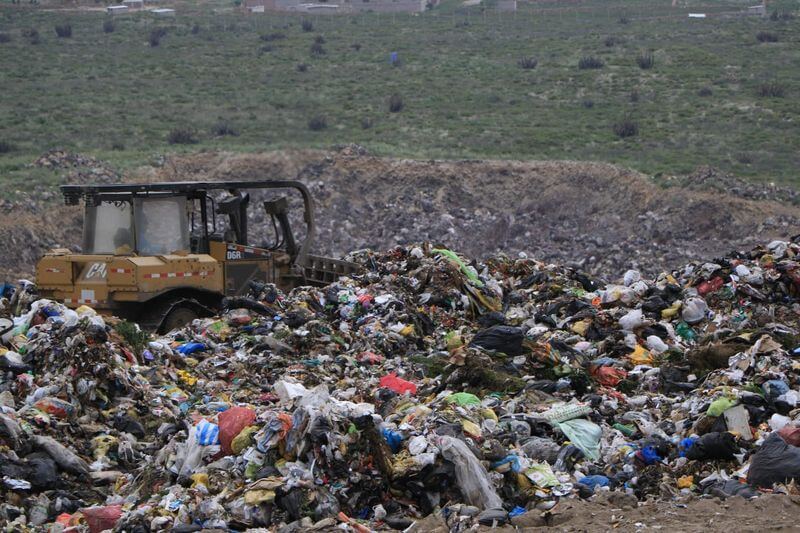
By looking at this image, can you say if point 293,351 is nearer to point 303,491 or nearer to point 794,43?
point 303,491

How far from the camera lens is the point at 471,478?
23.8 ft

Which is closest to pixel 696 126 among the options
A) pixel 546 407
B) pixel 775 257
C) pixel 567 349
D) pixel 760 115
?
pixel 760 115

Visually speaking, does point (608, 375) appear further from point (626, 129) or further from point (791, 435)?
point (626, 129)

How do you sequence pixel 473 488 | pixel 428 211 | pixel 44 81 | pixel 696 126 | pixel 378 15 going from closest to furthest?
1. pixel 473 488
2. pixel 428 211
3. pixel 696 126
4. pixel 44 81
5. pixel 378 15

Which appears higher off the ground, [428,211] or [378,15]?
[378,15]

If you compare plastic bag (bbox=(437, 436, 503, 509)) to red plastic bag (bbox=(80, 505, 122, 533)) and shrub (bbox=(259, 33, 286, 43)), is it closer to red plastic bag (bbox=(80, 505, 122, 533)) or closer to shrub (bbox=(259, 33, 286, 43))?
red plastic bag (bbox=(80, 505, 122, 533))

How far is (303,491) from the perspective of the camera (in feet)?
23.2

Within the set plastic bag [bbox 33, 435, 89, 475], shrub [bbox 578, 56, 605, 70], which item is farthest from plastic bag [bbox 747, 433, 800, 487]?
shrub [bbox 578, 56, 605, 70]

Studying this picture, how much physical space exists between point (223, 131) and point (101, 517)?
2674cm

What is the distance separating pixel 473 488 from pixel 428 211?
60.6 feet

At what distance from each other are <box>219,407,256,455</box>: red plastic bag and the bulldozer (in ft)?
15.7

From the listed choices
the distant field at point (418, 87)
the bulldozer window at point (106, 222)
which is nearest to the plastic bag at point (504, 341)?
the bulldozer window at point (106, 222)

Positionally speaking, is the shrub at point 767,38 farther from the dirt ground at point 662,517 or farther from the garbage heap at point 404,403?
the dirt ground at point 662,517

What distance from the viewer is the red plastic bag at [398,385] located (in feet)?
32.5
